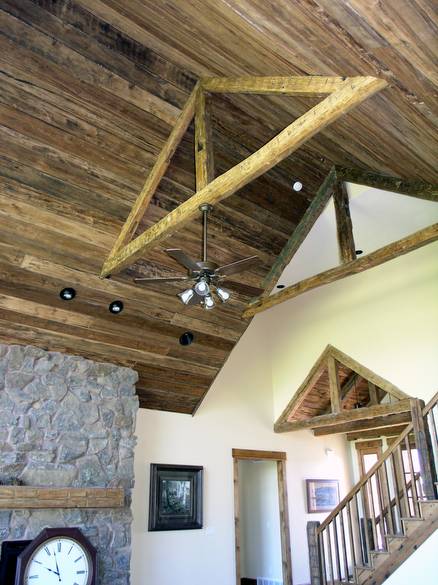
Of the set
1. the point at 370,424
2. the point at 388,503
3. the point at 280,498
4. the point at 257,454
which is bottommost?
the point at 388,503

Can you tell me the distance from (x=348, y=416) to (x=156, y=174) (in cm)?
479

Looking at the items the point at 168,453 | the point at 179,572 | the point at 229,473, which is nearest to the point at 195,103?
the point at 168,453

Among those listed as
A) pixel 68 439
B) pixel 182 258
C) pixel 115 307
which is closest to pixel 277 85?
pixel 182 258

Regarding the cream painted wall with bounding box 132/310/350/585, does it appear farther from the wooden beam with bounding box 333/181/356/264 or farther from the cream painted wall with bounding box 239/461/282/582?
the wooden beam with bounding box 333/181/356/264

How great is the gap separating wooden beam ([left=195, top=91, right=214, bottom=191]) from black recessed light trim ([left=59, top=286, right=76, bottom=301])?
6.12ft

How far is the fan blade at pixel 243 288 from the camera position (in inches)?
244

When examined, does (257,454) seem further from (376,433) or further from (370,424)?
(376,433)

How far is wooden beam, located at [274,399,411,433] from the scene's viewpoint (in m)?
6.78

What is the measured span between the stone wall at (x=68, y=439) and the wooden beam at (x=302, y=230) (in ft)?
7.88

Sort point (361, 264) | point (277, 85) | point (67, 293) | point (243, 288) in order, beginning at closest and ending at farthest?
point (277, 85)
point (67, 293)
point (361, 264)
point (243, 288)

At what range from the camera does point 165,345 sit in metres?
6.39

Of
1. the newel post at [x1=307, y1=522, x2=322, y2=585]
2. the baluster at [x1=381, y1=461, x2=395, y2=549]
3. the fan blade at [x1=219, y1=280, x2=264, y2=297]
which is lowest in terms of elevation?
the newel post at [x1=307, y1=522, x2=322, y2=585]

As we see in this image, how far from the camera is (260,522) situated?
871 cm

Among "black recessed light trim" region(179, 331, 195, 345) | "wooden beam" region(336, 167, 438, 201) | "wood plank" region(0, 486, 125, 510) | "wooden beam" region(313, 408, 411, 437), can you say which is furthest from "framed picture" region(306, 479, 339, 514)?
"wooden beam" region(336, 167, 438, 201)
